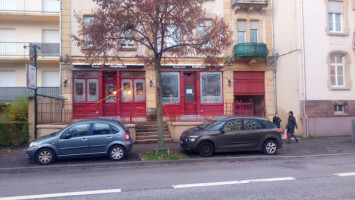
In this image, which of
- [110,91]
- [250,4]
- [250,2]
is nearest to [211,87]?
[250,4]

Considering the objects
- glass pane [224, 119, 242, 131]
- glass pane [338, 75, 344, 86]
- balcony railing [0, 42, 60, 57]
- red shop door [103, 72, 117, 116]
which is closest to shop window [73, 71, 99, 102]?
red shop door [103, 72, 117, 116]

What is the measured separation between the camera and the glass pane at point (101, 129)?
9.84 m

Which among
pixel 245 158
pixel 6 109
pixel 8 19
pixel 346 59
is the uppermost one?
pixel 8 19

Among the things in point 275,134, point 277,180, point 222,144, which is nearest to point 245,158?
point 222,144

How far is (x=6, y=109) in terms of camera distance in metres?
14.0

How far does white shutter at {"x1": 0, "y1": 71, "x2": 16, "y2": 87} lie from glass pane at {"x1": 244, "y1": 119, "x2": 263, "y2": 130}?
50.8ft

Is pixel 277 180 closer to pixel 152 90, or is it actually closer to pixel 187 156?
pixel 187 156

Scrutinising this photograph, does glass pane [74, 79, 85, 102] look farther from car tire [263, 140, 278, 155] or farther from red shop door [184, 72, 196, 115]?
car tire [263, 140, 278, 155]

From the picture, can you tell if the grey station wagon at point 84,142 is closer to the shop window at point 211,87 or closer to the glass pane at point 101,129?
the glass pane at point 101,129

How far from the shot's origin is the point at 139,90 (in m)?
17.4

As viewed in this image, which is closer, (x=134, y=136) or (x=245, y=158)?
(x=245, y=158)

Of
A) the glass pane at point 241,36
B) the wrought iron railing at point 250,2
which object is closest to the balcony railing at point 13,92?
the glass pane at point 241,36

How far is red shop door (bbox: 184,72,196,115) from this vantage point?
17703mm

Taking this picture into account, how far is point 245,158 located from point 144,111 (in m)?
8.13
